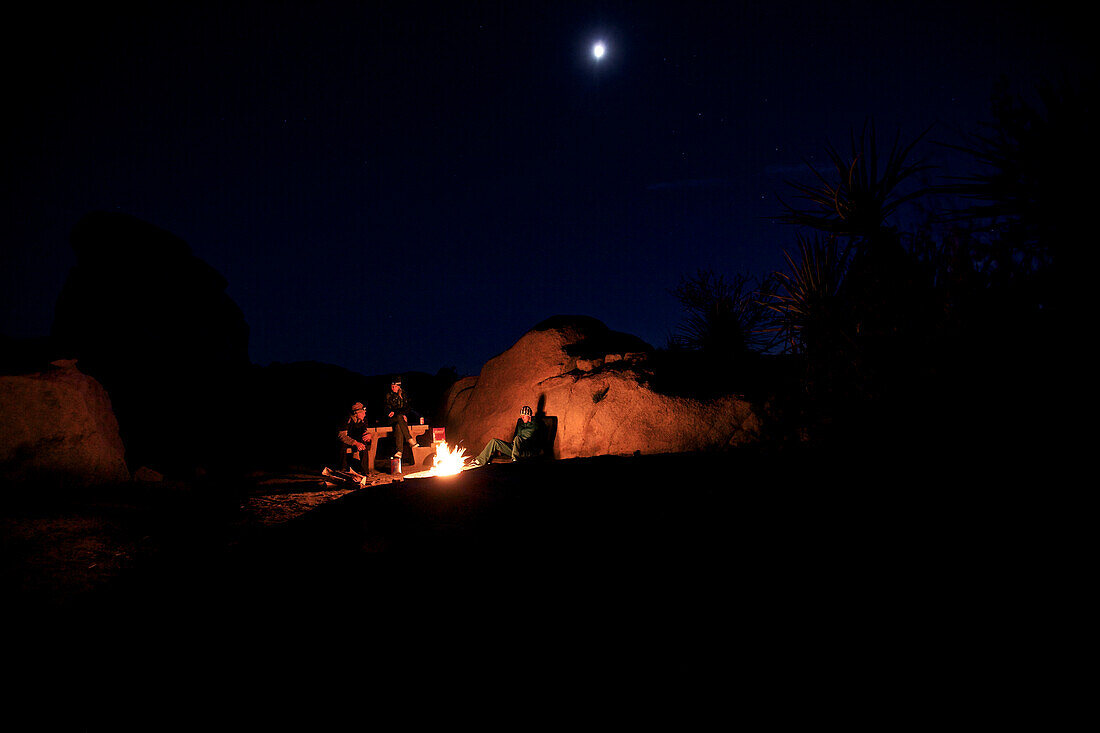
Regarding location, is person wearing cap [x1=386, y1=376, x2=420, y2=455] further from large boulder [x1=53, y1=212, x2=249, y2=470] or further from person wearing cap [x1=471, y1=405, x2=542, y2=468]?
large boulder [x1=53, y1=212, x2=249, y2=470]

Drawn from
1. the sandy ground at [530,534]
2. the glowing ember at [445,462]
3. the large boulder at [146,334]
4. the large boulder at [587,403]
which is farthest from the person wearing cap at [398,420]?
the large boulder at [146,334]

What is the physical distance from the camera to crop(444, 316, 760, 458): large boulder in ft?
26.4

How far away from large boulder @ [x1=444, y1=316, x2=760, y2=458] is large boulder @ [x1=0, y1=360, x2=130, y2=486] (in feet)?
23.3

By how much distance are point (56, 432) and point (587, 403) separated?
31.1ft

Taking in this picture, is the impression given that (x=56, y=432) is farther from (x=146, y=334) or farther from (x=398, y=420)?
(x=146, y=334)

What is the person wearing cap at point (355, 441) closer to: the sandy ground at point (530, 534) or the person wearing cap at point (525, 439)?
the person wearing cap at point (525, 439)

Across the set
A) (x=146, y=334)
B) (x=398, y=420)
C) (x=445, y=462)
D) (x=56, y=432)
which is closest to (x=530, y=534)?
(x=445, y=462)

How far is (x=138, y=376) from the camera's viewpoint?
22.0 meters

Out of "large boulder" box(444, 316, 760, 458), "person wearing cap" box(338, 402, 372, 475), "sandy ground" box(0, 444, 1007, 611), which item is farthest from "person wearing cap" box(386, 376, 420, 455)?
"sandy ground" box(0, 444, 1007, 611)

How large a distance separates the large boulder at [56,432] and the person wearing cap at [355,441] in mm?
3831

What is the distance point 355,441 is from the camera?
10266 millimetres

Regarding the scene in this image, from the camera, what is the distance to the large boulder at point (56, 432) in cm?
731

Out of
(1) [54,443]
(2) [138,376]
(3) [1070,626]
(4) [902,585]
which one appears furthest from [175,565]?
(2) [138,376]

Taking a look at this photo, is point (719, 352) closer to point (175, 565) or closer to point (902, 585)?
point (902, 585)
